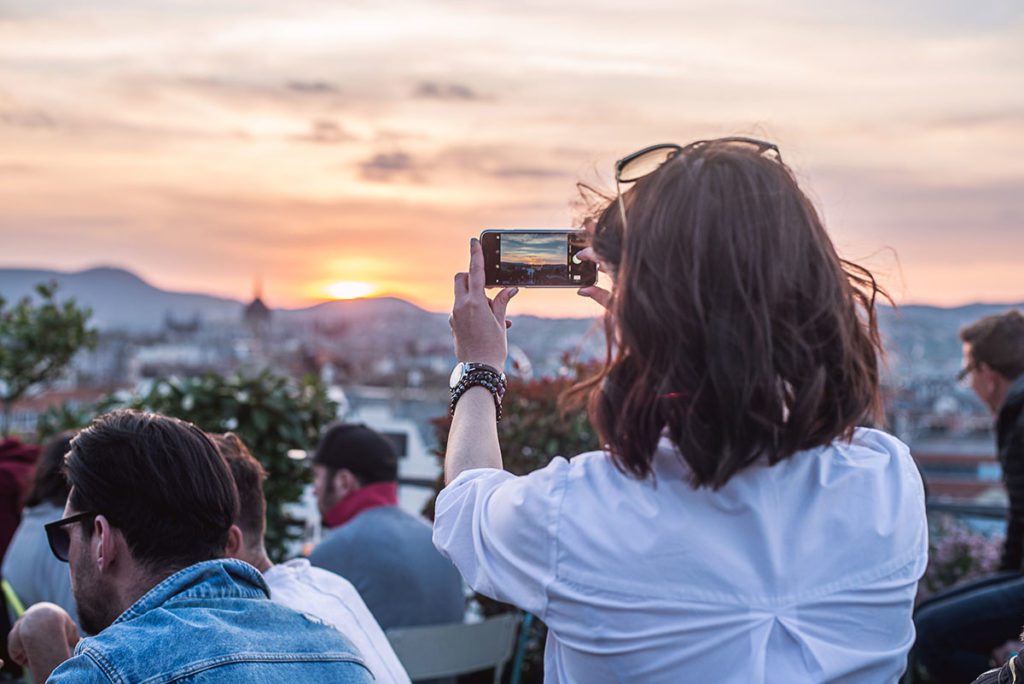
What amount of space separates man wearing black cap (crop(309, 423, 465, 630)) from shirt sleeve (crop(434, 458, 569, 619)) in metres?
2.58

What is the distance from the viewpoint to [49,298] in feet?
22.4

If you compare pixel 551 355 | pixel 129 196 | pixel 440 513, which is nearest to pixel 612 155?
pixel 440 513

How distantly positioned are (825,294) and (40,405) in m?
6.36

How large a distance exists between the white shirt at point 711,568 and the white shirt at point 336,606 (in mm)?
1146

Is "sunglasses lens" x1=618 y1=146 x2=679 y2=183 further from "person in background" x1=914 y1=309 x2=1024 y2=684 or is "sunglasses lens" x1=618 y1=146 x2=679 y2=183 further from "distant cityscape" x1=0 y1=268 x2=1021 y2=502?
"person in background" x1=914 y1=309 x2=1024 y2=684

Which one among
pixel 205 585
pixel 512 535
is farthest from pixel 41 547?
pixel 512 535

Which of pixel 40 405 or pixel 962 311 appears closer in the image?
pixel 962 311

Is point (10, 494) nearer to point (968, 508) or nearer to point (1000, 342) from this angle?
point (1000, 342)

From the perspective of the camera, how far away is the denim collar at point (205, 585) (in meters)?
1.79

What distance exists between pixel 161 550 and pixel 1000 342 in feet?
11.8

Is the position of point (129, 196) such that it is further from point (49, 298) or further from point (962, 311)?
point (962, 311)

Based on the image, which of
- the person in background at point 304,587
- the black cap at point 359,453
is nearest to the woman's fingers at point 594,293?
the person in background at point 304,587

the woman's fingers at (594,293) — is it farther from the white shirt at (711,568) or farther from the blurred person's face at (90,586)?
the blurred person's face at (90,586)

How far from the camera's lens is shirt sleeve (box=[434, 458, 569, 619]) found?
4.10 ft
